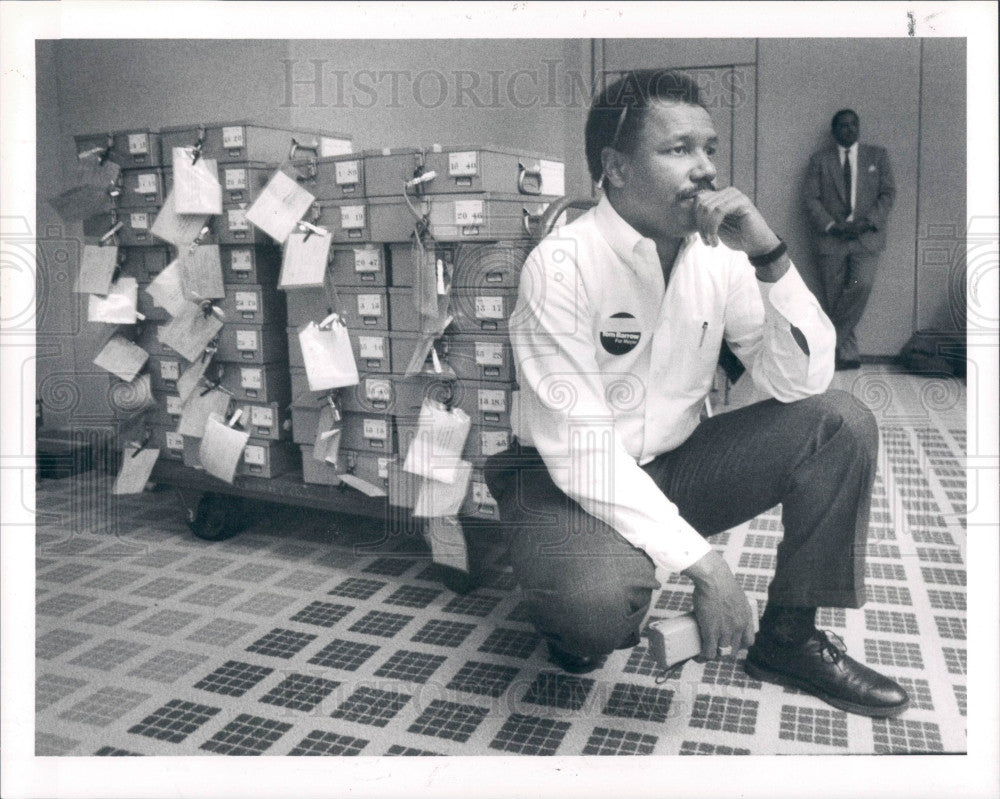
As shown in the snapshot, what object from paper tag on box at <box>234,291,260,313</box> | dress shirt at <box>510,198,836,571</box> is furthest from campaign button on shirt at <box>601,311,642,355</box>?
paper tag on box at <box>234,291,260,313</box>

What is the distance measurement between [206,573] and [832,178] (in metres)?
2.41

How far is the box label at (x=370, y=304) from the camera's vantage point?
220 cm

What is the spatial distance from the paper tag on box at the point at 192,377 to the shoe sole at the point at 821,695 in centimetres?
157

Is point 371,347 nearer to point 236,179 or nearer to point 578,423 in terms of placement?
point 236,179

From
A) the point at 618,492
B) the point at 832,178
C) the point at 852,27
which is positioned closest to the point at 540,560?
the point at 618,492

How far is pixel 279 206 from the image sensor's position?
2.24 metres

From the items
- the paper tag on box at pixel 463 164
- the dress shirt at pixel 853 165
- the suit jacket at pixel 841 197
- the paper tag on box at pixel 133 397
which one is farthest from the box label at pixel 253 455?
the dress shirt at pixel 853 165

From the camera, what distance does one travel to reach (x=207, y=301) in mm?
2422

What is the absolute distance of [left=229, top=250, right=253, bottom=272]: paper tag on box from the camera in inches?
93.2

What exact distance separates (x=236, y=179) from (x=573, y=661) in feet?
4.77

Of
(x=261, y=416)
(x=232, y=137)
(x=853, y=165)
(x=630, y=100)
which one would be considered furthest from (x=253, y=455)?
(x=853, y=165)

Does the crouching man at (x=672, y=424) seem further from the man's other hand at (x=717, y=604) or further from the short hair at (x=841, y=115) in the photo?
the short hair at (x=841, y=115)

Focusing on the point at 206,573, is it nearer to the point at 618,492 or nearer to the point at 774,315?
the point at 618,492

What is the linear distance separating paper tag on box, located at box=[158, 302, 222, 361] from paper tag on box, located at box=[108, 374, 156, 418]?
0.18 m
